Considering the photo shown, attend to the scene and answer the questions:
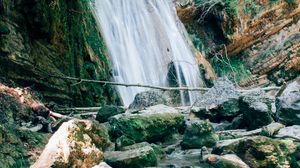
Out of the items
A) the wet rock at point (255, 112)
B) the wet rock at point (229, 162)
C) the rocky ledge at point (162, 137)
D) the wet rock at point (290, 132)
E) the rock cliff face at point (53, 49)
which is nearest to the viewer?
the rocky ledge at point (162, 137)

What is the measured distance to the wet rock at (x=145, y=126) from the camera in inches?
202

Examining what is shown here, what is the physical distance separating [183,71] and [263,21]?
4.39 m

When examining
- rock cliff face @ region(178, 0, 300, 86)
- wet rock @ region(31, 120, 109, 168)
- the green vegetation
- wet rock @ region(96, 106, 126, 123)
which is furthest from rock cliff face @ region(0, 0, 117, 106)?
rock cliff face @ region(178, 0, 300, 86)

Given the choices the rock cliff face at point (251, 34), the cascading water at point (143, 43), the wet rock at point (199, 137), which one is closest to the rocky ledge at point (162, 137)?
the wet rock at point (199, 137)

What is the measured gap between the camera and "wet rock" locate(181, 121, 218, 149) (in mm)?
4965

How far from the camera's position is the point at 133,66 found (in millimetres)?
10719

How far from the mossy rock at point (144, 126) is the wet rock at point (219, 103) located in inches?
49.6

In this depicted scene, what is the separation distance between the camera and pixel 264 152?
156 inches

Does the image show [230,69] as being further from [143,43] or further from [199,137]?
[199,137]

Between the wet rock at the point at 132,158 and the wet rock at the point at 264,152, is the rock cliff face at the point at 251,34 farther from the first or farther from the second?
the wet rock at the point at 132,158

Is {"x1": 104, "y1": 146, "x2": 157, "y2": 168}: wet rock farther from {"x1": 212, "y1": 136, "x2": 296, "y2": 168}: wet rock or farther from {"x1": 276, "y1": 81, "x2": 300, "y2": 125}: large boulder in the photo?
{"x1": 276, "y1": 81, "x2": 300, "y2": 125}: large boulder

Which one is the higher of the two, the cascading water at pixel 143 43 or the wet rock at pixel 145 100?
the cascading water at pixel 143 43

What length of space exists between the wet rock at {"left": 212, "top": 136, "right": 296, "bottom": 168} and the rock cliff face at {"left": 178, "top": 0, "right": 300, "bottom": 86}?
1066 centimetres

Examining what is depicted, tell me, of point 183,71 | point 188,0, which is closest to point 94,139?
point 183,71
